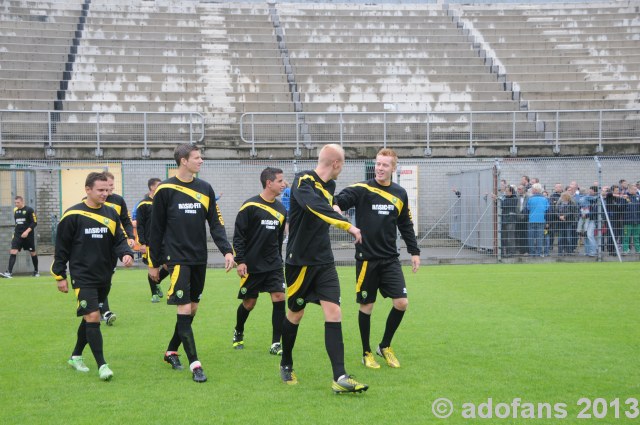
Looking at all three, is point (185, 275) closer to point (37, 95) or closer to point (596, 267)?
point (596, 267)

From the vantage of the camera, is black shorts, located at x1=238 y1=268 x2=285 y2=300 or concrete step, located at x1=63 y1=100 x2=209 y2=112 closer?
black shorts, located at x1=238 y1=268 x2=285 y2=300

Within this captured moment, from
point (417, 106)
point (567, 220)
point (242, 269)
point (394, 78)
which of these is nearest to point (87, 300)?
point (242, 269)

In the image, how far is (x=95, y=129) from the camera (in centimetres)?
2359

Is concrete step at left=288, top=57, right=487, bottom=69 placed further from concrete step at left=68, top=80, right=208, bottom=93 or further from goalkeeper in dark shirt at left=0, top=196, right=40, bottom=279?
goalkeeper in dark shirt at left=0, top=196, right=40, bottom=279

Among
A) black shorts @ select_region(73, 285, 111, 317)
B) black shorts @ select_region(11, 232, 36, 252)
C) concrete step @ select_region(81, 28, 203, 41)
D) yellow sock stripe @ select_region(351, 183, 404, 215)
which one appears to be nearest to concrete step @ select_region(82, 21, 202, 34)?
concrete step @ select_region(81, 28, 203, 41)

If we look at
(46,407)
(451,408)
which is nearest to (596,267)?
(451,408)

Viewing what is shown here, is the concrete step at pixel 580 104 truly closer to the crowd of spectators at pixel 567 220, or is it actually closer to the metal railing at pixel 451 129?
the metal railing at pixel 451 129

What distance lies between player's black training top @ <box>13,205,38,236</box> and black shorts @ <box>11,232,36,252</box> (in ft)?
0.32

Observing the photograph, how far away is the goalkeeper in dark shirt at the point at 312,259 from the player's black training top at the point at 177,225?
0.85 metres

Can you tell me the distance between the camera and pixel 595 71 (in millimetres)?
29219

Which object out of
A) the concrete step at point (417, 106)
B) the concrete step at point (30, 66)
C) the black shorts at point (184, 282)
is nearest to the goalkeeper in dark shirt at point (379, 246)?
the black shorts at point (184, 282)

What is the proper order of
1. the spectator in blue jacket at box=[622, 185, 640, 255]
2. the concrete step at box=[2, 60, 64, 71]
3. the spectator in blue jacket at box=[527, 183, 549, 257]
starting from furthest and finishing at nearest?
the concrete step at box=[2, 60, 64, 71] < the spectator in blue jacket at box=[622, 185, 640, 255] < the spectator in blue jacket at box=[527, 183, 549, 257]

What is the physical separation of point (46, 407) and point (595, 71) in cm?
2824

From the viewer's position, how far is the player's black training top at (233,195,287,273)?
7980 mm
